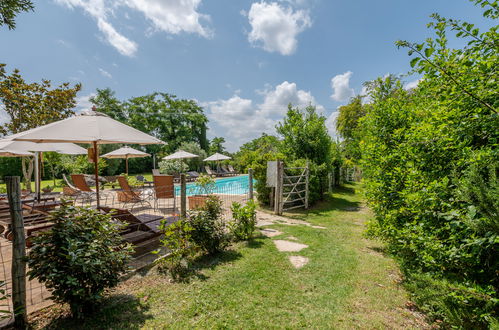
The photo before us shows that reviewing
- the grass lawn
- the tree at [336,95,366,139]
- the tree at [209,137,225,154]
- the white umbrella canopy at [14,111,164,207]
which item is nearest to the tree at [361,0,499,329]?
the grass lawn

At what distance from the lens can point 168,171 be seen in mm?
22422

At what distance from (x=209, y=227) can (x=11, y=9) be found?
429 cm

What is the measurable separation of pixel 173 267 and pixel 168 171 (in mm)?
20218

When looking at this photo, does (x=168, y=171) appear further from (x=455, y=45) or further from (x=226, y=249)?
(x=455, y=45)

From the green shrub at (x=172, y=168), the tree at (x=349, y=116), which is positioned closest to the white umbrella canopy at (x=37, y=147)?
the green shrub at (x=172, y=168)

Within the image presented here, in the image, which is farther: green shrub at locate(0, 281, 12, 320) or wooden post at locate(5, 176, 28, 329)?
wooden post at locate(5, 176, 28, 329)

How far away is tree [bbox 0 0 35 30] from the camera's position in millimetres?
2537

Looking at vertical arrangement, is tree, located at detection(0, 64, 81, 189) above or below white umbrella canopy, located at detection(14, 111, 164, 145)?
above

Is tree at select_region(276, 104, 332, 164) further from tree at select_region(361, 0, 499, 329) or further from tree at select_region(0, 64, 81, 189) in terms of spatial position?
tree at select_region(0, 64, 81, 189)

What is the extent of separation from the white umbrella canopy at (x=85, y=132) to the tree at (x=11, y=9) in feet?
5.53

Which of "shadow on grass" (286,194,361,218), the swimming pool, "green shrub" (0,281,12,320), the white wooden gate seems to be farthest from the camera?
the swimming pool

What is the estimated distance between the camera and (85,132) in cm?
398

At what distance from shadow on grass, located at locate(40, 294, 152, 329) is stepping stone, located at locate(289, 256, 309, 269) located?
2651 mm

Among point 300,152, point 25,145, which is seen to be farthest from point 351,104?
point 25,145
